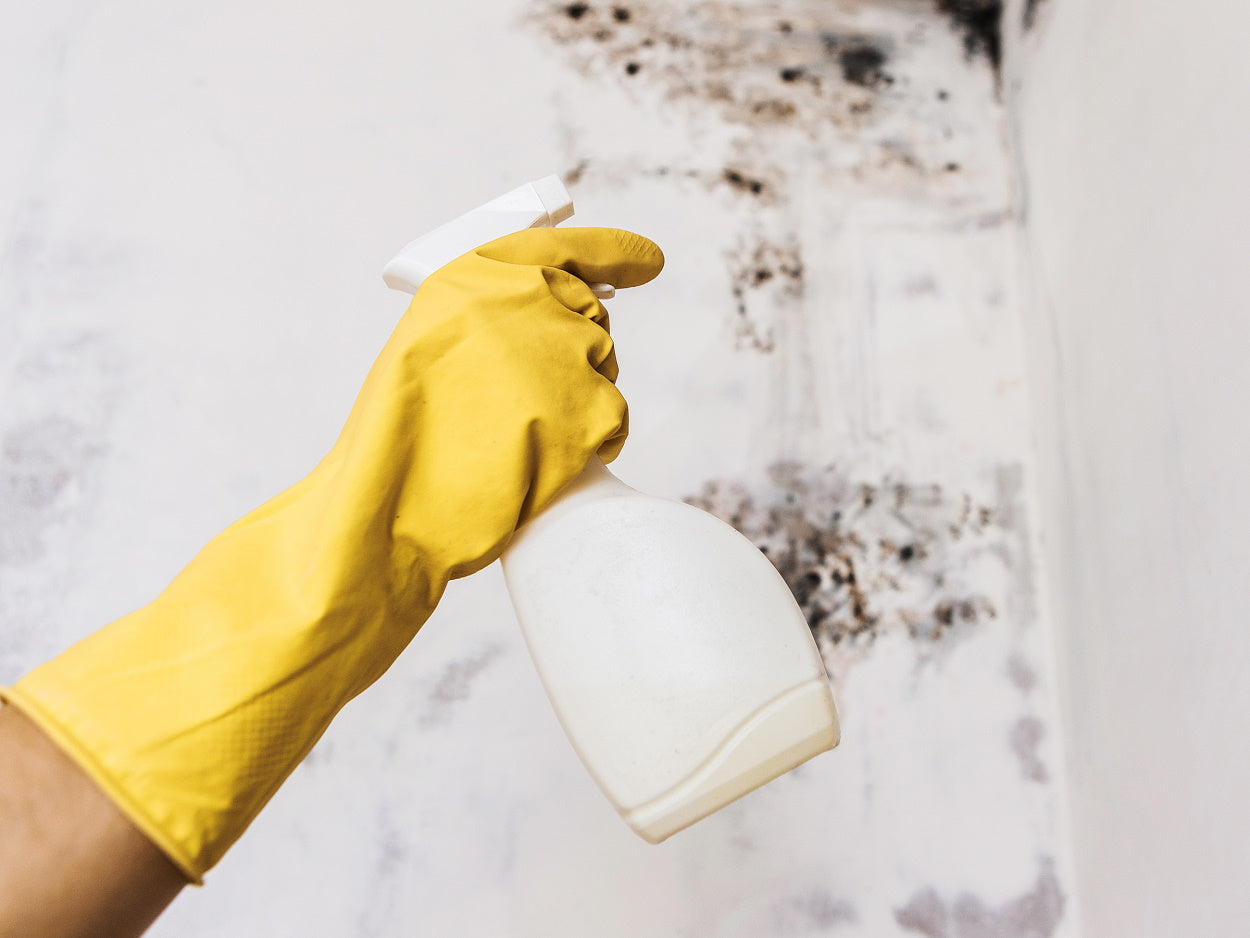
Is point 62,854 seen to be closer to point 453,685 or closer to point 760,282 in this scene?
point 453,685

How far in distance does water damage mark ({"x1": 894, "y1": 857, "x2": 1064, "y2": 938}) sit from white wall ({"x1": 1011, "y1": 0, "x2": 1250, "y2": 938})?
41mm

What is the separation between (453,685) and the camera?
1.00 m

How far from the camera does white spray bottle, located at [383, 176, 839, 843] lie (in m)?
0.59

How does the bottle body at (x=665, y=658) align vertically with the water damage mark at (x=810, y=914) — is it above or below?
above

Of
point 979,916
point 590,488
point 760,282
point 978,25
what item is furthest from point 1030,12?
point 979,916

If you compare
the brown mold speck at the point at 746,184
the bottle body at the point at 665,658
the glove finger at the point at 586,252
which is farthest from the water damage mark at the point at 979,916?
the brown mold speck at the point at 746,184

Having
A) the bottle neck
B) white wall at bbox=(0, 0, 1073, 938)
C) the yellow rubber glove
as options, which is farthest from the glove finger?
white wall at bbox=(0, 0, 1073, 938)

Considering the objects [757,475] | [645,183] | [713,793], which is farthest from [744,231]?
[713,793]

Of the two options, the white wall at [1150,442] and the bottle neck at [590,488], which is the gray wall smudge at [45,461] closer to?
the bottle neck at [590,488]

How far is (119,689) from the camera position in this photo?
525 millimetres

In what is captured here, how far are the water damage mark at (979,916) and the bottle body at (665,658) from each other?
45 centimetres

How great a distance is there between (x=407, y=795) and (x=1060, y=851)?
2.31 feet

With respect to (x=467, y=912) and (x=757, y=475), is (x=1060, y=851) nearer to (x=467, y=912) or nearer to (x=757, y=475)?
(x=757, y=475)

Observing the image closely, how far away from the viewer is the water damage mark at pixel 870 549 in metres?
1.02
